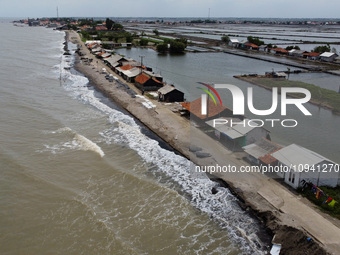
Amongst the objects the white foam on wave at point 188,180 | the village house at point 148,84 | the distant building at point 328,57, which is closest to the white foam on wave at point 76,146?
the white foam on wave at point 188,180

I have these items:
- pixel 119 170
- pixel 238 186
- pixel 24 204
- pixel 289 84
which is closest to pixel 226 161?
pixel 238 186

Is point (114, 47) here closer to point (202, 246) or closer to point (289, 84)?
point (289, 84)

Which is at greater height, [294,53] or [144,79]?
[294,53]

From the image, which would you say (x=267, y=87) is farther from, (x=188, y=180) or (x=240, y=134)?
(x=188, y=180)

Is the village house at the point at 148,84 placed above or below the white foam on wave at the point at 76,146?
above

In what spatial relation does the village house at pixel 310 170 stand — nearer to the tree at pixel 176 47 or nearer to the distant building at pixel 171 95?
the distant building at pixel 171 95

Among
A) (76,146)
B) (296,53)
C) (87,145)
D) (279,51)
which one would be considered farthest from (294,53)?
(76,146)

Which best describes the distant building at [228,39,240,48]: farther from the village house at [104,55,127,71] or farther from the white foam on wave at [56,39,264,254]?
the white foam on wave at [56,39,264,254]
